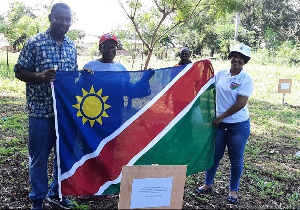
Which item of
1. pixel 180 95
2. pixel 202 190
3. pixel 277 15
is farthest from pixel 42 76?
pixel 277 15

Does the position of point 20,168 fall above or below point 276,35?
below

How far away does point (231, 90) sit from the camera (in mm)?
3264

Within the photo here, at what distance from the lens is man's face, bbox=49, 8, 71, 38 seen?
268cm

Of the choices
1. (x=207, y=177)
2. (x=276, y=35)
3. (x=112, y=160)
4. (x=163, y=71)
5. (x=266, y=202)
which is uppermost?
(x=276, y=35)

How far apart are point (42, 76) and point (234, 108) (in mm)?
1862

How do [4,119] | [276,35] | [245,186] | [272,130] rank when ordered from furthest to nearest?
[276,35]
[272,130]
[4,119]
[245,186]

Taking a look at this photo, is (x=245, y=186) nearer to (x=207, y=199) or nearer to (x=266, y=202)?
(x=266, y=202)

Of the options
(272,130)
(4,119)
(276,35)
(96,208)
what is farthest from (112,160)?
(276,35)

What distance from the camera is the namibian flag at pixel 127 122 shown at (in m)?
2.96

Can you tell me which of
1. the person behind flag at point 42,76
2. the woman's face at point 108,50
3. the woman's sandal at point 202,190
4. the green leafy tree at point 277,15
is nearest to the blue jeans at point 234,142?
the woman's sandal at point 202,190

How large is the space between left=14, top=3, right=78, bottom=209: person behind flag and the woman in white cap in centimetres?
158

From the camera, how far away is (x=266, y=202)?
Result: 145 inches

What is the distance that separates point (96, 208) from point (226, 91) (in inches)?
70.4

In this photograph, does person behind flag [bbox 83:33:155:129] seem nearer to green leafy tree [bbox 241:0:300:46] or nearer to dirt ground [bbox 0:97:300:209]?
dirt ground [bbox 0:97:300:209]
